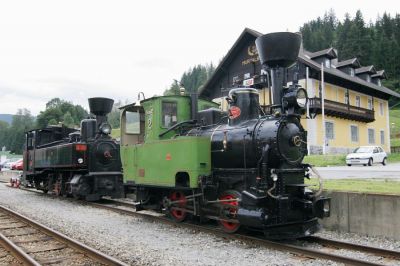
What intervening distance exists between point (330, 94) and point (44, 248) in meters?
32.1

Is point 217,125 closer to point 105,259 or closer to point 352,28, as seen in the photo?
point 105,259

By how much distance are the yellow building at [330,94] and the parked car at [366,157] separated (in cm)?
515

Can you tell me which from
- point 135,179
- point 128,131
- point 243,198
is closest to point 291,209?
point 243,198

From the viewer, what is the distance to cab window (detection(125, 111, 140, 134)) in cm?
997

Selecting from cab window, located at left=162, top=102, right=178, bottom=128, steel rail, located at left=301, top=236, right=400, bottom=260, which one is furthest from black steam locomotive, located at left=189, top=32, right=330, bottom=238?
cab window, located at left=162, top=102, right=178, bottom=128

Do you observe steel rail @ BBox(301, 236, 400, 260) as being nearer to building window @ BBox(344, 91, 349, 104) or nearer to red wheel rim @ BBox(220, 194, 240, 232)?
Result: red wheel rim @ BBox(220, 194, 240, 232)

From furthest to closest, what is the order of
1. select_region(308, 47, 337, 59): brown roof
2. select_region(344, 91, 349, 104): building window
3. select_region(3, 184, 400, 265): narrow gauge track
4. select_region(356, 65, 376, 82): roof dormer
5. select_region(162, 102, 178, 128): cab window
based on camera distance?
1. select_region(356, 65, 376, 82): roof dormer
2. select_region(344, 91, 349, 104): building window
3. select_region(308, 47, 337, 59): brown roof
4. select_region(162, 102, 178, 128): cab window
5. select_region(3, 184, 400, 265): narrow gauge track

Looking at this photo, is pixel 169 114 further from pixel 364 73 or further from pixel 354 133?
pixel 364 73

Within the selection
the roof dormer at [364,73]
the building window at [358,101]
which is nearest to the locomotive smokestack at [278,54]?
the building window at [358,101]

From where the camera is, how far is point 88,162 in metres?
13.9

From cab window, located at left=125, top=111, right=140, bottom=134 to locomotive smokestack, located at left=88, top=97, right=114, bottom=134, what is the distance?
466 cm

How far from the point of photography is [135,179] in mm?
9617

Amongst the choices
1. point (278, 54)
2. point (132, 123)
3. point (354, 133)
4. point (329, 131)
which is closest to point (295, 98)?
point (278, 54)

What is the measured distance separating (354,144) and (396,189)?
1264 inches
